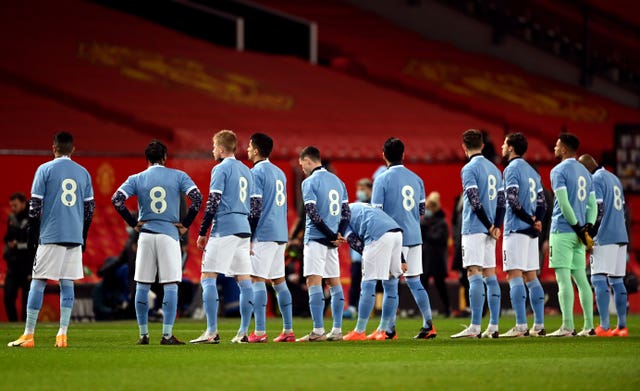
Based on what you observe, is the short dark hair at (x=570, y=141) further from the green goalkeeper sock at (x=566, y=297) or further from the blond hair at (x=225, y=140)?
the blond hair at (x=225, y=140)

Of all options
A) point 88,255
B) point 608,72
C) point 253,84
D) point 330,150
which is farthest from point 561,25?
point 88,255

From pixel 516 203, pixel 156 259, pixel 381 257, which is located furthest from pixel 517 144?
pixel 156 259

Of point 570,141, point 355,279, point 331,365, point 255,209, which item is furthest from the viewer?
point 355,279

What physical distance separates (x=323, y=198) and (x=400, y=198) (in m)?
0.97

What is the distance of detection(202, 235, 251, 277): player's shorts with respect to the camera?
45.5 ft

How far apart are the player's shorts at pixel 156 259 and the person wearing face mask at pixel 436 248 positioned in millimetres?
8625

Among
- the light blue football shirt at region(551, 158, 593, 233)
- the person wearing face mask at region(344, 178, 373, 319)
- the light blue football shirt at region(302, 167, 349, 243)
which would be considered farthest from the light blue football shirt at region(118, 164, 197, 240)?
the person wearing face mask at region(344, 178, 373, 319)

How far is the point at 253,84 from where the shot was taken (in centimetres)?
3108

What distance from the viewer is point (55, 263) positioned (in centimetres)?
1330

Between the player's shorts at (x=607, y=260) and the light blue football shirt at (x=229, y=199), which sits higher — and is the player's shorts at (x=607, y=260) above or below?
below

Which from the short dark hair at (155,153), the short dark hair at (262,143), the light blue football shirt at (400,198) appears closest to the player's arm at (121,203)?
the short dark hair at (155,153)

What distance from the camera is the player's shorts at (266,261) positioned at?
47.3ft

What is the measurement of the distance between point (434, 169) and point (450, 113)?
574cm

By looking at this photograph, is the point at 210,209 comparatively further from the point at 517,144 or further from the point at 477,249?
the point at 517,144
